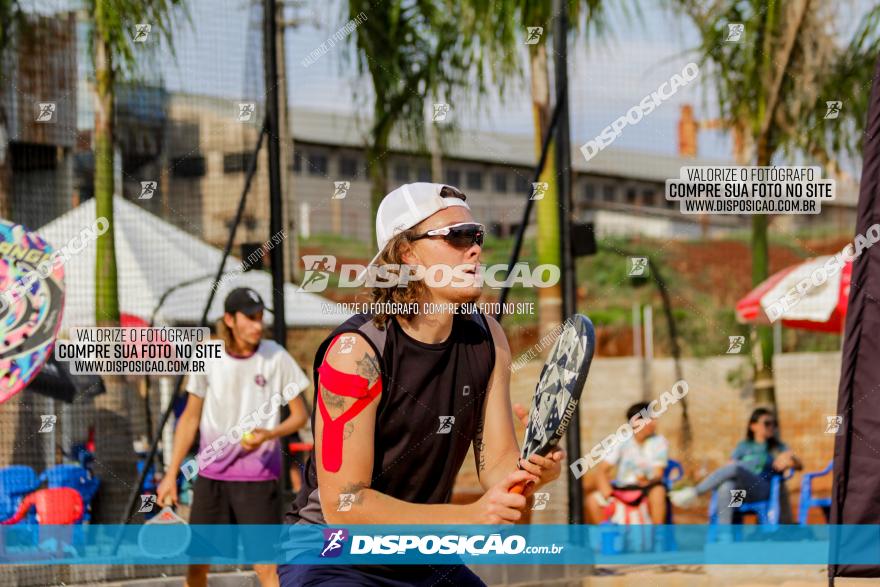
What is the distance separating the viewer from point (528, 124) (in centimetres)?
821

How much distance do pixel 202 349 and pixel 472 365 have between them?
154 inches

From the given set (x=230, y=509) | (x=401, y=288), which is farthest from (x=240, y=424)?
(x=401, y=288)

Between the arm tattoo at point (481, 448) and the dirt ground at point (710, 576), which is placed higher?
the arm tattoo at point (481, 448)

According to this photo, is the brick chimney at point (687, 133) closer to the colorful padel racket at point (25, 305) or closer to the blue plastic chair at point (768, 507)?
the blue plastic chair at point (768, 507)

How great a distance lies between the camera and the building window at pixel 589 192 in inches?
461

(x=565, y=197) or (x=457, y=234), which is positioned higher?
(x=565, y=197)

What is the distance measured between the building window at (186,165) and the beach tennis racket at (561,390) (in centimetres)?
466

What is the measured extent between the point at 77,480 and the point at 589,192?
685cm

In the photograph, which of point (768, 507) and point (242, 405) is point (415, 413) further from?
point (768, 507)

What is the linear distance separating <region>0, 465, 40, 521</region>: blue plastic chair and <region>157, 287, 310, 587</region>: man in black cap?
792 mm

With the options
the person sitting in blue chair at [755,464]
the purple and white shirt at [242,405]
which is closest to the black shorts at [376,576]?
the purple and white shirt at [242,405]

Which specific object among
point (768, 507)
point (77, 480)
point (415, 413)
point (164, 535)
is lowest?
point (768, 507)

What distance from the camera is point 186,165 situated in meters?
7.76

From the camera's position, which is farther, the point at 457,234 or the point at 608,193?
the point at 608,193
